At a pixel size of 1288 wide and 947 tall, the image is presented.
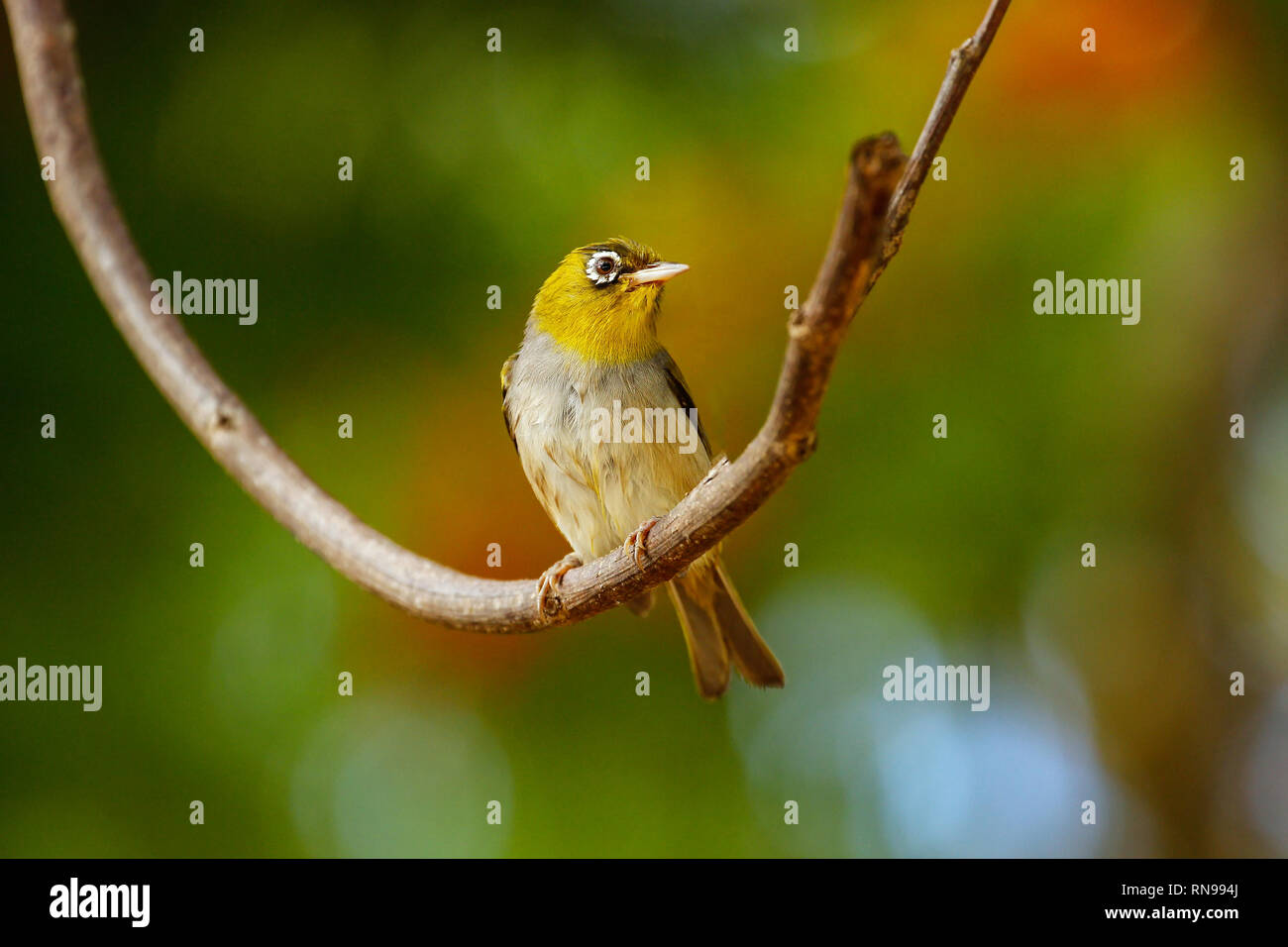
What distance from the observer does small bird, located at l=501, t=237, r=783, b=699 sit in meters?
4.22

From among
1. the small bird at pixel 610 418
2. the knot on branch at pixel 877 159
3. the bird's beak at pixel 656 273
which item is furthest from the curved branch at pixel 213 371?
the small bird at pixel 610 418

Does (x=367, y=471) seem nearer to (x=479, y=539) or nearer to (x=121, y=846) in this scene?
(x=479, y=539)

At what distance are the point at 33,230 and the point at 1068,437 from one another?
4.70m

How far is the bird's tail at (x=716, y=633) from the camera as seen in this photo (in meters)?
4.46

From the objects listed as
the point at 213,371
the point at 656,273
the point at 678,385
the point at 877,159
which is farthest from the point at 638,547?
the point at 678,385

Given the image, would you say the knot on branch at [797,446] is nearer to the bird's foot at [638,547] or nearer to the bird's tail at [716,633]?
the bird's foot at [638,547]

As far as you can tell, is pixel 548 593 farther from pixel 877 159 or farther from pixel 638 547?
pixel 877 159

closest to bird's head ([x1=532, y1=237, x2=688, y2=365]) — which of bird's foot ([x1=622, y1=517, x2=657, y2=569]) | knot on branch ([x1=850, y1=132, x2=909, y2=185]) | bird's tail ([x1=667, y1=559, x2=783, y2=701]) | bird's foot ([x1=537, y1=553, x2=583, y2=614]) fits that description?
bird's tail ([x1=667, y1=559, x2=783, y2=701])

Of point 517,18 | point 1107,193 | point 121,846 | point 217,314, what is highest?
point 517,18

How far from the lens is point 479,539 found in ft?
17.4

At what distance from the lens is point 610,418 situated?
425 cm

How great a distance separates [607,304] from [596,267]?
135mm

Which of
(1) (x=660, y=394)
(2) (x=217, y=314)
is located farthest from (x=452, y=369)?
(1) (x=660, y=394)

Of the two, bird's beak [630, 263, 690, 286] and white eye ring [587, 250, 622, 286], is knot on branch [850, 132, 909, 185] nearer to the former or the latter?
bird's beak [630, 263, 690, 286]
